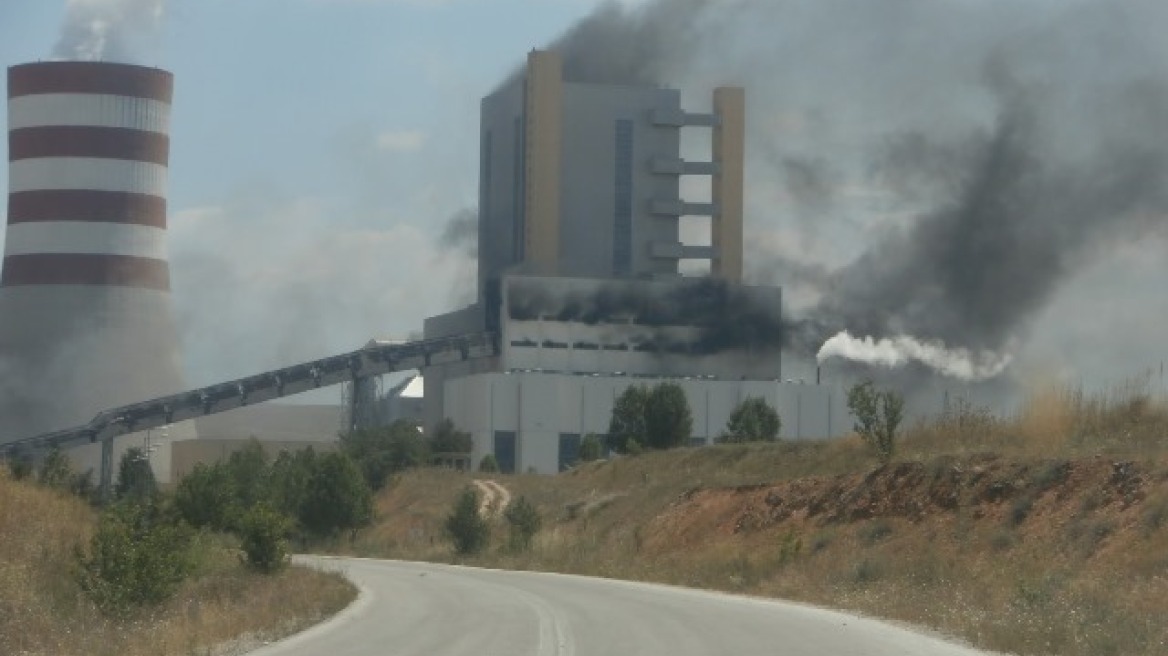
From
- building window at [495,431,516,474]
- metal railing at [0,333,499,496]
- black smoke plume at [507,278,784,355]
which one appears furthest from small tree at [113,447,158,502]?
black smoke plume at [507,278,784,355]

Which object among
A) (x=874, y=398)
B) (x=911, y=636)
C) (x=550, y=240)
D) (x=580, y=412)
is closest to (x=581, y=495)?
(x=874, y=398)

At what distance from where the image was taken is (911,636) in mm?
21516

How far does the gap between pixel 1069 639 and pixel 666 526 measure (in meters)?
31.4

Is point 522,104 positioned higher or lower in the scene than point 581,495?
higher

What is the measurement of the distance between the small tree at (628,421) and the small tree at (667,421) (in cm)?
46

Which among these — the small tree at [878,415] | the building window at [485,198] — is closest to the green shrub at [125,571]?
the small tree at [878,415]

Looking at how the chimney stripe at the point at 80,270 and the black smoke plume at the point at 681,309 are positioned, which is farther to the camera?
the black smoke plume at the point at 681,309

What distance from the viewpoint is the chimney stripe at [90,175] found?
95.4 m

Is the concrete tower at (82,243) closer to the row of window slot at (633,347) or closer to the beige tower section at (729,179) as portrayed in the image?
the row of window slot at (633,347)

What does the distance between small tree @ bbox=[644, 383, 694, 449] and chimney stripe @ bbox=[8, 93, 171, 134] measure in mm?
31174

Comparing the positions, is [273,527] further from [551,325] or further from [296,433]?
[296,433]

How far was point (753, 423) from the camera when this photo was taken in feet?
283

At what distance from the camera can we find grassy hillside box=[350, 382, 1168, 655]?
2346cm

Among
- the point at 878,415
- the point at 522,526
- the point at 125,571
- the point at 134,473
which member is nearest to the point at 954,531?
Answer: the point at 878,415
